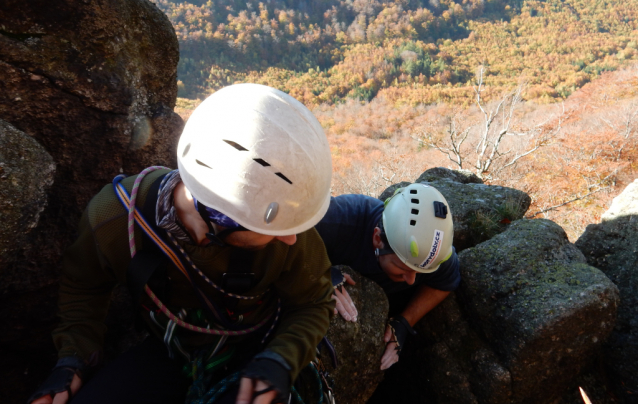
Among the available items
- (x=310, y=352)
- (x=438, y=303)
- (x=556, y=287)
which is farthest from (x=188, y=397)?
(x=556, y=287)

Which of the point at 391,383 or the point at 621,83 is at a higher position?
the point at 391,383

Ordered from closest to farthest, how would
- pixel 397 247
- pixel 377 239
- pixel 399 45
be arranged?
1. pixel 397 247
2. pixel 377 239
3. pixel 399 45

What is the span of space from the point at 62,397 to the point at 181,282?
0.71 meters

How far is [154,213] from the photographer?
62.4 inches

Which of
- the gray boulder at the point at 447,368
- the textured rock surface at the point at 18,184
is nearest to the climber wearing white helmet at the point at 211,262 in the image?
the textured rock surface at the point at 18,184

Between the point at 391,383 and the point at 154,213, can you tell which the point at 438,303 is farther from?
the point at 154,213

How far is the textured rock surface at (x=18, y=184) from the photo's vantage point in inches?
66.0

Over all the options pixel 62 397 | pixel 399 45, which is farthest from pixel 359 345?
pixel 399 45

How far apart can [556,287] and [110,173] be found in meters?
3.69

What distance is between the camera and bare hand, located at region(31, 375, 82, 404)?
4.99 ft

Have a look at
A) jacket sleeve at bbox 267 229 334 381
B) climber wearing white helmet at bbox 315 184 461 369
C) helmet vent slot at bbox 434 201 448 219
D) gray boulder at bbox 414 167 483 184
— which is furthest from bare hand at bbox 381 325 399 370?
gray boulder at bbox 414 167 483 184

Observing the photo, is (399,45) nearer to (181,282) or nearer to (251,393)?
(181,282)

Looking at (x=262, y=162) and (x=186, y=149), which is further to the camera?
(x=186, y=149)

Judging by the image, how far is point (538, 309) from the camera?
272 cm
